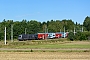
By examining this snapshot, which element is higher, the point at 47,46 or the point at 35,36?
the point at 35,36

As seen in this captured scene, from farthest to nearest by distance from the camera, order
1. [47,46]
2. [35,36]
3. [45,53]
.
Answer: [35,36], [47,46], [45,53]

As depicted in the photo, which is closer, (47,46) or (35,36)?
(47,46)

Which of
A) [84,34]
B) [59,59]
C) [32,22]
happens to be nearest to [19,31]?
[32,22]

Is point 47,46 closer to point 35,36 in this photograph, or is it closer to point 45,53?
point 45,53

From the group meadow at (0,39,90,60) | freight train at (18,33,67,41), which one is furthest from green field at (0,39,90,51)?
freight train at (18,33,67,41)

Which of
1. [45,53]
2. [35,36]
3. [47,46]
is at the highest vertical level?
[35,36]

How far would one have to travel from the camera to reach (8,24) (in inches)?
6156

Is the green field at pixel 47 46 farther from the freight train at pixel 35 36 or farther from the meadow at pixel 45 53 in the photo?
the freight train at pixel 35 36

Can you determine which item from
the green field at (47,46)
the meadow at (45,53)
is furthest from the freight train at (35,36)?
the meadow at (45,53)

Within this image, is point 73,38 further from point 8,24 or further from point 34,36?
point 8,24

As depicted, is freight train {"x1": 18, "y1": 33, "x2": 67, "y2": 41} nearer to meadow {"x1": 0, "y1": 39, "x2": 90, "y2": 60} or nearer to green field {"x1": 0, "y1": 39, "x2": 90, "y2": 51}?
green field {"x1": 0, "y1": 39, "x2": 90, "y2": 51}

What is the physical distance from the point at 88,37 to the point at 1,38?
4186cm

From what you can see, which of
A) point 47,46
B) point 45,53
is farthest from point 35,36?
point 45,53

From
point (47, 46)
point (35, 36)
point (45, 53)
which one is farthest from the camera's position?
point (35, 36)
